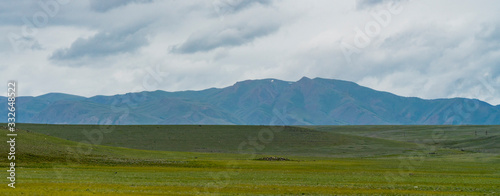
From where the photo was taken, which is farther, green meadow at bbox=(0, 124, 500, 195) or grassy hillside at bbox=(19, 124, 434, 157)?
grassy hillside at bbox=(19, 124, 434, 157)

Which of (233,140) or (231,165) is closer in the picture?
(231,165)

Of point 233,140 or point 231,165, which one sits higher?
point 233,140

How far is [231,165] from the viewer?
2950 inches

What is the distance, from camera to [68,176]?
50594 millimetres

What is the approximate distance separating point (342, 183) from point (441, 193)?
9.97m

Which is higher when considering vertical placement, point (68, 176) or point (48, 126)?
point (48, 126)

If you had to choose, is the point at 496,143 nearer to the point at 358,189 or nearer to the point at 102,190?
the point at 358,189

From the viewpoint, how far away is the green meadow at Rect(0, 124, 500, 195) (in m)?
41.3

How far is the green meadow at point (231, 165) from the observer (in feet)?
136

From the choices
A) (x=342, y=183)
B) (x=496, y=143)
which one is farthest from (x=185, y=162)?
(x=496, y=143)

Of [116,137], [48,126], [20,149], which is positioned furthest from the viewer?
[48,126]

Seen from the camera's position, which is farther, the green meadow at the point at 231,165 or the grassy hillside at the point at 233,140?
the grassy hillside at the point at 233,140

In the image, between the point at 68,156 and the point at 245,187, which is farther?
the point at 68,156

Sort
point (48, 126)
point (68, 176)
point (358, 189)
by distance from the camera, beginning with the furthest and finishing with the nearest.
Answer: point (48, 126), point (68, 176), point (358, 189)
